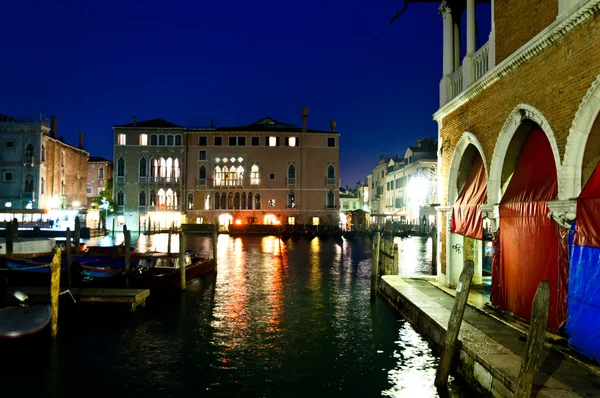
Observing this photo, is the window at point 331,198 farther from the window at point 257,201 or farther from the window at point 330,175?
the window at point 257,201

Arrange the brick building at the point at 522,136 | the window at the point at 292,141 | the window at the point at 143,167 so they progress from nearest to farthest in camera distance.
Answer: the brick building at the point at 522,136
the window at the point at 292,141
the window at the point at 143,167

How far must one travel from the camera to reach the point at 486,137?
475 inches

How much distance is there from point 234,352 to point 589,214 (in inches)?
295

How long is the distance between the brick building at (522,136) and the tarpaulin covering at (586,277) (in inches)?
17.1

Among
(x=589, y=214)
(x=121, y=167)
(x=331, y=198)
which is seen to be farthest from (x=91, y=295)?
(x=121, y=167)

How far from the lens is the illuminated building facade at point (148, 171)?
2474 inches

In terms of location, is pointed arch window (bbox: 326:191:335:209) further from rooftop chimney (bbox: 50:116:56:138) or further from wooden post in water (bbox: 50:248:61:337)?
wooden post in water (bbox: 50:248:61:337)

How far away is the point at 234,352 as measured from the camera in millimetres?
11602

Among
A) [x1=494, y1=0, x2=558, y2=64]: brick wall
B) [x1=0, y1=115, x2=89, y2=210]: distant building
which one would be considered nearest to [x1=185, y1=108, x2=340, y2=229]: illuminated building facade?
[x1=0, y1=115, x2=89, y2=210]: distant building

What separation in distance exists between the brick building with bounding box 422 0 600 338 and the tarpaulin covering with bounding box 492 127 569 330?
2 centimetres

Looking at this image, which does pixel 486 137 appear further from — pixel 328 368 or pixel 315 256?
pixel 315 256

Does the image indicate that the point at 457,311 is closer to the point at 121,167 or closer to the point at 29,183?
the point at 29,183

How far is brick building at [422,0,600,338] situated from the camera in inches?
323

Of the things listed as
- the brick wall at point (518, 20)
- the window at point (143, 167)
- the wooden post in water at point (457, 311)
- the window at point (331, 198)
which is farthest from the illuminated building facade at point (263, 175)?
the wooden post in water at point (457, 311)
